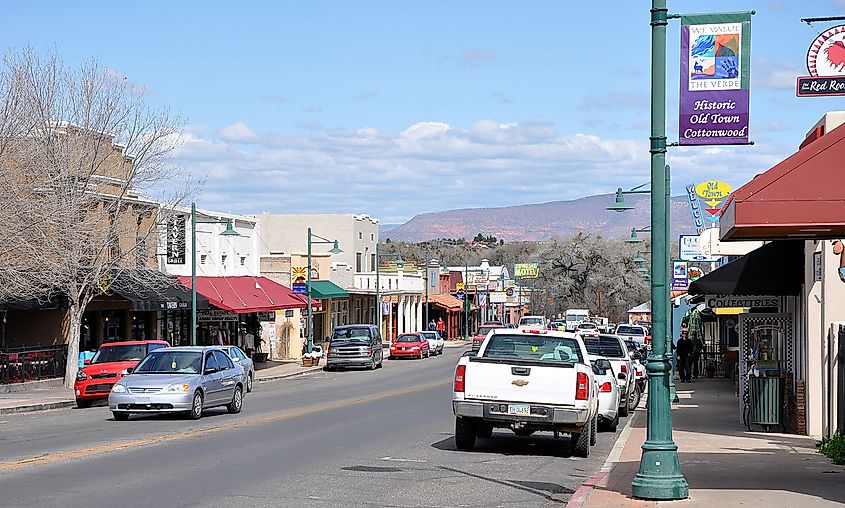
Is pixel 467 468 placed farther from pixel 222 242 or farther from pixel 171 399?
pixel 222 242

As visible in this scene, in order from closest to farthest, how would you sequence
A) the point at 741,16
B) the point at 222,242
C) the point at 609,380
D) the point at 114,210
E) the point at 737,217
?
the point at 737,217, the point at 741,16, the point at 609,380, the point at 114,210, the point at 222,242

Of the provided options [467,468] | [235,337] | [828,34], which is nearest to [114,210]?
[235,337]

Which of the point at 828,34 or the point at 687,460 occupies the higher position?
the point at 828,34

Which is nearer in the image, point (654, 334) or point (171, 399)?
point (654, 334)

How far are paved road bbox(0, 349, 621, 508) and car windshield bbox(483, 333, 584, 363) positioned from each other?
1.49m

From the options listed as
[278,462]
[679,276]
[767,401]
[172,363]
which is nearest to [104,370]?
[172,363]

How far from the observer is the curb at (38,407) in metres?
27.8

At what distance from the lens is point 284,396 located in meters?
34.1

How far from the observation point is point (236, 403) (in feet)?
84.7

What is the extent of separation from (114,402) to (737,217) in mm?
15712

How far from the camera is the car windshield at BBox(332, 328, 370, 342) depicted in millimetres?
52000

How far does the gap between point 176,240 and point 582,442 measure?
31.9 meters

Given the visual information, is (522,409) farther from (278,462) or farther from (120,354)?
(120,354)

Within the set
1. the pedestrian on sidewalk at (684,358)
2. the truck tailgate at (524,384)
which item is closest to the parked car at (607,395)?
the truck tailgate at (524,384)
